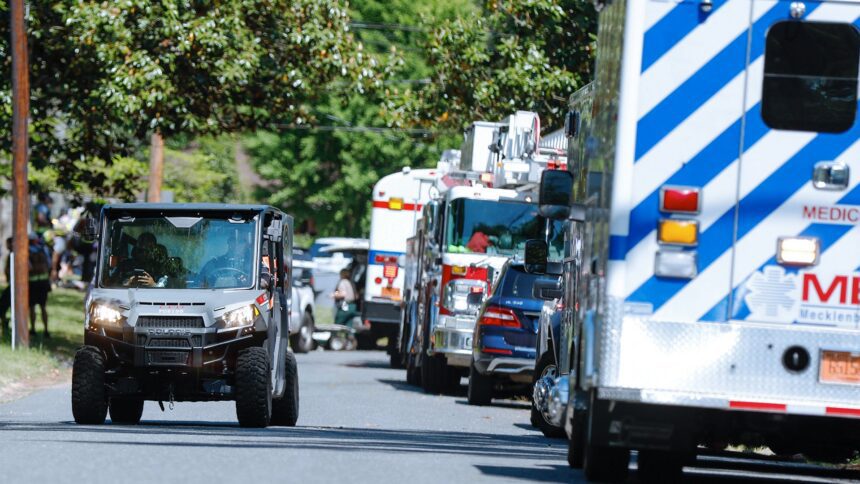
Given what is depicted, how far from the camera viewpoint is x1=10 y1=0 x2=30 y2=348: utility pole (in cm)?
2542

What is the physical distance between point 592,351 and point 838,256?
1.39 meters

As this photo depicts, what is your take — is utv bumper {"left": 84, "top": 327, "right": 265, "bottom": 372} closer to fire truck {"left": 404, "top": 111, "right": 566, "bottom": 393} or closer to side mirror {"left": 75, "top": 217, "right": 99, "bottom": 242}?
side mirror {"left": 75, "top": 217, "right": 99, "bottom": 242}

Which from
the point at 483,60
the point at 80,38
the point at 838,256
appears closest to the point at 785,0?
the point at 838,256

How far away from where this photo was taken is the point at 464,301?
70.6 feet

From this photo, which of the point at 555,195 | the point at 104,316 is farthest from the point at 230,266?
the point at 555,195

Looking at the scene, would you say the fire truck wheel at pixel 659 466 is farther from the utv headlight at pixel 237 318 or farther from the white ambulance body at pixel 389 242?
the white ambulance body at pixel 389 242

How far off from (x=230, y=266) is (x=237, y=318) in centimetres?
60

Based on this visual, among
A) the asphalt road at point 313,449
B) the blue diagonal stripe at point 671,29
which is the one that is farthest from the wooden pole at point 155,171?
the blue diagonal stripe at point 671,29

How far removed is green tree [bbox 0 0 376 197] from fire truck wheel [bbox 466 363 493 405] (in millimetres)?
8837

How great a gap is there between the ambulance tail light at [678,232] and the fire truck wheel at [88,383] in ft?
22.4

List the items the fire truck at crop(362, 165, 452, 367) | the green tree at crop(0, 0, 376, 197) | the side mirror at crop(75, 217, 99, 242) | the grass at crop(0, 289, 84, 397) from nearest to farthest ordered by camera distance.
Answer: the side mirror at crop(75, 217, 99, 242), the grass at crop(0, 289, 84, 397), the green tree at crop(0, 0, 376, 197), the fire truck at crop(362, 165, 452, 367)

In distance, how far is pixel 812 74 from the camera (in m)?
9.36

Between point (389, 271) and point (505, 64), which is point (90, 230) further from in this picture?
point (389, 271)

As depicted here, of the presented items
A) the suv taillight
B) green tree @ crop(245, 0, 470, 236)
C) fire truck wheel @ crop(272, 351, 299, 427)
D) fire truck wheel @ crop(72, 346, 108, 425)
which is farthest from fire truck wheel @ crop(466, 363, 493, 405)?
green tree @ crop(245, 0, 470, 236)
